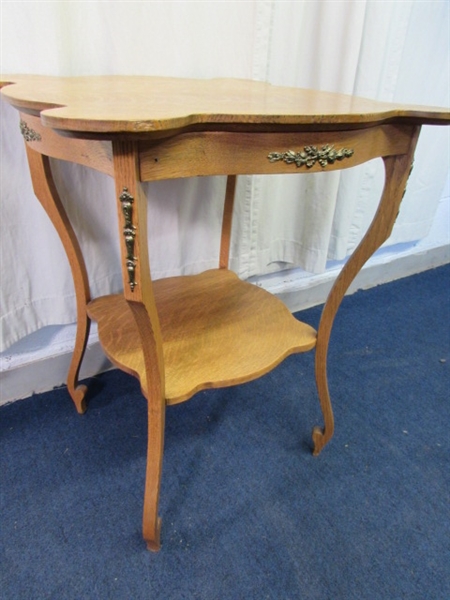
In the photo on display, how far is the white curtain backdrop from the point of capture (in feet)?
2.66

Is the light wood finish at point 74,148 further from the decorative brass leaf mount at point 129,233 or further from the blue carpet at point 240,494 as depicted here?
the blue carpet at point 240,494

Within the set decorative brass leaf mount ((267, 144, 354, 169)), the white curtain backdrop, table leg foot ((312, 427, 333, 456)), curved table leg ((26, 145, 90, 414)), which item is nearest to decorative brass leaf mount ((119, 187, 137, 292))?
decorative brass leaf mount ((267, 144, 354, 169))

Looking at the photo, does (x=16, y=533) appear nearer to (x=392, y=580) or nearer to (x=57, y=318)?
(x=57, y=318)

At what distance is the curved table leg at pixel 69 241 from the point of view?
77 centimetres

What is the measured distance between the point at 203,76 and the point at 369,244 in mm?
561

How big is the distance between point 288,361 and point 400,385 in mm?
340

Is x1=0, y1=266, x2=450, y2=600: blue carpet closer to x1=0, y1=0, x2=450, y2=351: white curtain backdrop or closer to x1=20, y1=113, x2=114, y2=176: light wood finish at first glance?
x1=0, y1=0, x2=450, y2=351: white curtain backdrop

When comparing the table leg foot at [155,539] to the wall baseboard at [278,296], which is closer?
the table leg foot at [155,539]

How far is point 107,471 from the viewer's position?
2.96ft

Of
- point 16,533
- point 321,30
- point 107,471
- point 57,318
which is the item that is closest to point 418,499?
point 107,471

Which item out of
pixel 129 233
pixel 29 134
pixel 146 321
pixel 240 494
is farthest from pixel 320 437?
pixel 29 134

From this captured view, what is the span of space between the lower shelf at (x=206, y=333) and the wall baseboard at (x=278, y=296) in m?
0.27

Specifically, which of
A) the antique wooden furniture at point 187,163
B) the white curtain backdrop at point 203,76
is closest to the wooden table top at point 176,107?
the antique wooden furniture at point 187,163

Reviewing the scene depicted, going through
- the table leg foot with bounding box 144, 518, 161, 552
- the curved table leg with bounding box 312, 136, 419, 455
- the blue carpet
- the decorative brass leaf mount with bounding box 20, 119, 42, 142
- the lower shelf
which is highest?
the decorative brass leaf mount with bounding box 20, 119, 42, 142
